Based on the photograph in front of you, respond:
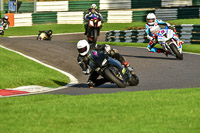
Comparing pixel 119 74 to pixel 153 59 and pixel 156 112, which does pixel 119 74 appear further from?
pixel 153 59

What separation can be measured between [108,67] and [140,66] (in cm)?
504

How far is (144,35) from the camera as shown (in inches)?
1027

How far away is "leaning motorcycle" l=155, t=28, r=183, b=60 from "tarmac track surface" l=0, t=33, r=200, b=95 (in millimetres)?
292

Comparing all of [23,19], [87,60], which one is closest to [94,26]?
[87,60]

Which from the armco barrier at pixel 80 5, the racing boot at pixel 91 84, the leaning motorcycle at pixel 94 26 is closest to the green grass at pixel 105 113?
the racing boot at pixel 91 84

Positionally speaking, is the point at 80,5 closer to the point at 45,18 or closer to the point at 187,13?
the point at 45,18

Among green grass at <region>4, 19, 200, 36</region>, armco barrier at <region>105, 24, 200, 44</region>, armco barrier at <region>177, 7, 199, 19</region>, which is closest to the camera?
armco barrier at <region>105, 24, 200, 44</region>

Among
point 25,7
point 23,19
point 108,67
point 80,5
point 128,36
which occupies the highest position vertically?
point 80,5

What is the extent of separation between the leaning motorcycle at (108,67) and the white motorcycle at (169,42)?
638cm

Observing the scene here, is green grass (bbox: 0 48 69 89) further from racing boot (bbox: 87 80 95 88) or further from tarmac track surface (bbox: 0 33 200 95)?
racing boot (bbox: 87 80 95 88)

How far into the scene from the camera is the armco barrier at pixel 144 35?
23.7 metres

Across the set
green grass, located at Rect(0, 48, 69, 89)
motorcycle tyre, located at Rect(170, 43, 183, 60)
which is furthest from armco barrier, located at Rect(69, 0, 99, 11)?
green grass, located at Rect(0, 48, 69, 89)

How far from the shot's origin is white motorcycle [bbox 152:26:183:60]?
18.2 meters

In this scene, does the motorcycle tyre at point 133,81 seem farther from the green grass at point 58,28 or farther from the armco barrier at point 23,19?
the armco barrier at point 23,19
